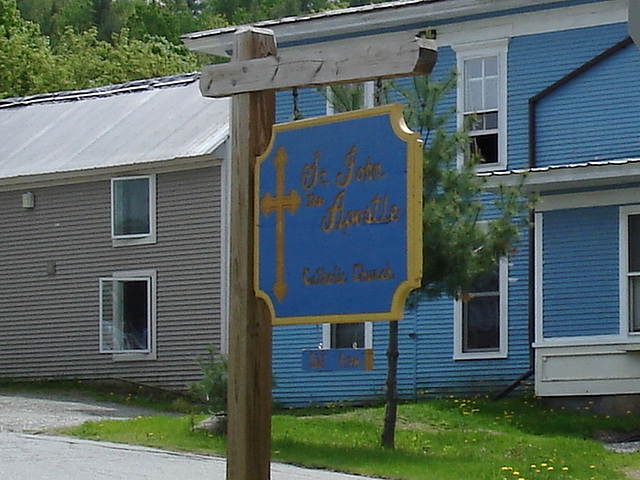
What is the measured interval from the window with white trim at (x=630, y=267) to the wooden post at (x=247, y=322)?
39.9 ft

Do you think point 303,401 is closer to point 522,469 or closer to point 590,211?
point 590,211

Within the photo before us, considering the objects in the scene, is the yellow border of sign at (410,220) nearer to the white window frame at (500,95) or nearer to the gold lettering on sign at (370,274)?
the gold lettering on sign at (370,274)

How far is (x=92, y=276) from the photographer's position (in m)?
28.5

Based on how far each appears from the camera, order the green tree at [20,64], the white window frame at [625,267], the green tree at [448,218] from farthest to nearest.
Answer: the green tree at [20,64], the white window frame at [625,267], the green tree at [448,218]

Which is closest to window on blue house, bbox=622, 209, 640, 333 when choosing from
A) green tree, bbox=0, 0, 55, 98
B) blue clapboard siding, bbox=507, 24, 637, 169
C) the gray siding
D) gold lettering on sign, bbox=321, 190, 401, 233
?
blue clapboard siding, bbox=507, 24, 637, 169

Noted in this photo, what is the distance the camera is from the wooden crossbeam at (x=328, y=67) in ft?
26.5

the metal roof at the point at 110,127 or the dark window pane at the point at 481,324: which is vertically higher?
the metal roof at the point at 110,127

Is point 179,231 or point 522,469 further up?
point 179,231

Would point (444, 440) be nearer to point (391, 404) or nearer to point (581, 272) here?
point (391, 404)

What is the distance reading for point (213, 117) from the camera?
95.3 feet

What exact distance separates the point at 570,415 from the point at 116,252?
11092 mm

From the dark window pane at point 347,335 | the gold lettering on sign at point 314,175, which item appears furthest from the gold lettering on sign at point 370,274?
the dark window pane at point 347,335

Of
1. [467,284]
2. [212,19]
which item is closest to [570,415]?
[467,284]

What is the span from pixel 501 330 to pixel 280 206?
14.6 m
